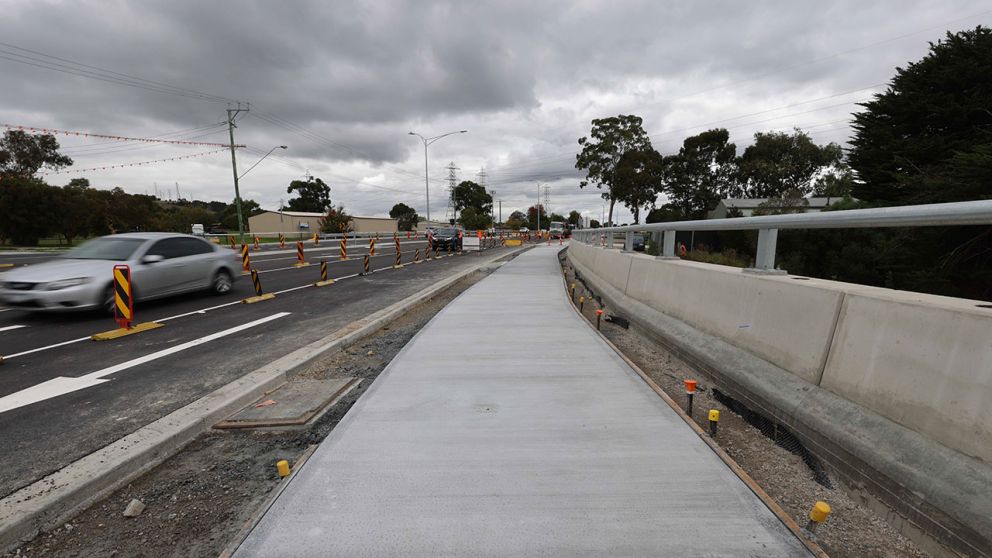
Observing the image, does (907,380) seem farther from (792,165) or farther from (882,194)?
(792,165)

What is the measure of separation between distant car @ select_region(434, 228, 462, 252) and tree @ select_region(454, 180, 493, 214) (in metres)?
111

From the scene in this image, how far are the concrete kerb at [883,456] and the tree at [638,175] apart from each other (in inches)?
2026

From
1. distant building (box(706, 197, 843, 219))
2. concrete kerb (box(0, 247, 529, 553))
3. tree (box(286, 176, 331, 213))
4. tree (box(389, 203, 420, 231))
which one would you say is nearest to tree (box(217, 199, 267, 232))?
tree (box(286, 176, 331, 213))

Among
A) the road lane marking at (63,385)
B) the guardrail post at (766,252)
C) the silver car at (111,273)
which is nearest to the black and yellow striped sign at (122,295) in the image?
the silver car at (111,273)

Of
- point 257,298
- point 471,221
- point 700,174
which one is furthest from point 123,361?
point 471,221

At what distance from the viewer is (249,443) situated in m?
3.33

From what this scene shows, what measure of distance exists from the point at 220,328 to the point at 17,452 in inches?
166

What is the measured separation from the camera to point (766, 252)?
3.97 metres

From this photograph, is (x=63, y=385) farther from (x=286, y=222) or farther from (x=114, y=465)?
(x=286, y=222)

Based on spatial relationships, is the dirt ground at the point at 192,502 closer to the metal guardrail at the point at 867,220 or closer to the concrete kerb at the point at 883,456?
the concrete kerb at the point at 883,456

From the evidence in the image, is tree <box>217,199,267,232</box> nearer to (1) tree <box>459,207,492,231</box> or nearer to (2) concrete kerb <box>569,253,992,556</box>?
(1) tree <box>459,207,492,231</box>

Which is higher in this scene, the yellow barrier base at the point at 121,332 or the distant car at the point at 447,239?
the distant car at the point at 447,239

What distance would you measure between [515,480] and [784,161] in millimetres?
62659

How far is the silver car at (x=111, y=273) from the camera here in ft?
23.9
